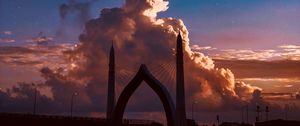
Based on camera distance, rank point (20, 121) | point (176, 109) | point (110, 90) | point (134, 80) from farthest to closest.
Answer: point (110, 90)
point (134, 80)
point (176, 109)
point (20, 121)

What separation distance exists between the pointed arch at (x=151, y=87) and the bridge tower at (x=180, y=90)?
14.5 feet

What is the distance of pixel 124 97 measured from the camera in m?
84.1

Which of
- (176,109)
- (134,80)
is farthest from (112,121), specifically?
(176,109)

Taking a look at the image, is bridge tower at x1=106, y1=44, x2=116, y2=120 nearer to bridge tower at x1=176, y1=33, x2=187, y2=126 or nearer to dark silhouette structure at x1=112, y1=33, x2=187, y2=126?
dark silhouette structure at x1=112, y1=33, x2=187, y2=126

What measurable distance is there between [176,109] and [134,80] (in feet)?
44.9

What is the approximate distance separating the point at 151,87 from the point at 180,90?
10996 millimetres

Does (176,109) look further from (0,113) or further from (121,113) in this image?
(0,113)

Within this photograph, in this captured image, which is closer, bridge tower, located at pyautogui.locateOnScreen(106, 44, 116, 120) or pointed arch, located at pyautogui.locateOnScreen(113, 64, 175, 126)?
pointed arch, located at pyautogui.locateOnScreen(113, 64, 175, 126)

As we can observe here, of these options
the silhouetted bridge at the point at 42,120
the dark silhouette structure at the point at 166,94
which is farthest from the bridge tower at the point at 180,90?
the silhouetted bridge at the point at 42,120

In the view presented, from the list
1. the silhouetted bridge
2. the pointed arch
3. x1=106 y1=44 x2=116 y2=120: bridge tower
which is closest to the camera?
the silhouetted bridge

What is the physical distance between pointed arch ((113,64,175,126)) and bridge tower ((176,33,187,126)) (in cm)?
442

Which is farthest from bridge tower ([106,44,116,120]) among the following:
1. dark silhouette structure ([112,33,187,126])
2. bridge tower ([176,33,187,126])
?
bridge tower ([176,33,187,126])

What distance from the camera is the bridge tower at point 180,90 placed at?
2768 inches

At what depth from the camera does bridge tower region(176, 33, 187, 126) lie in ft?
231
